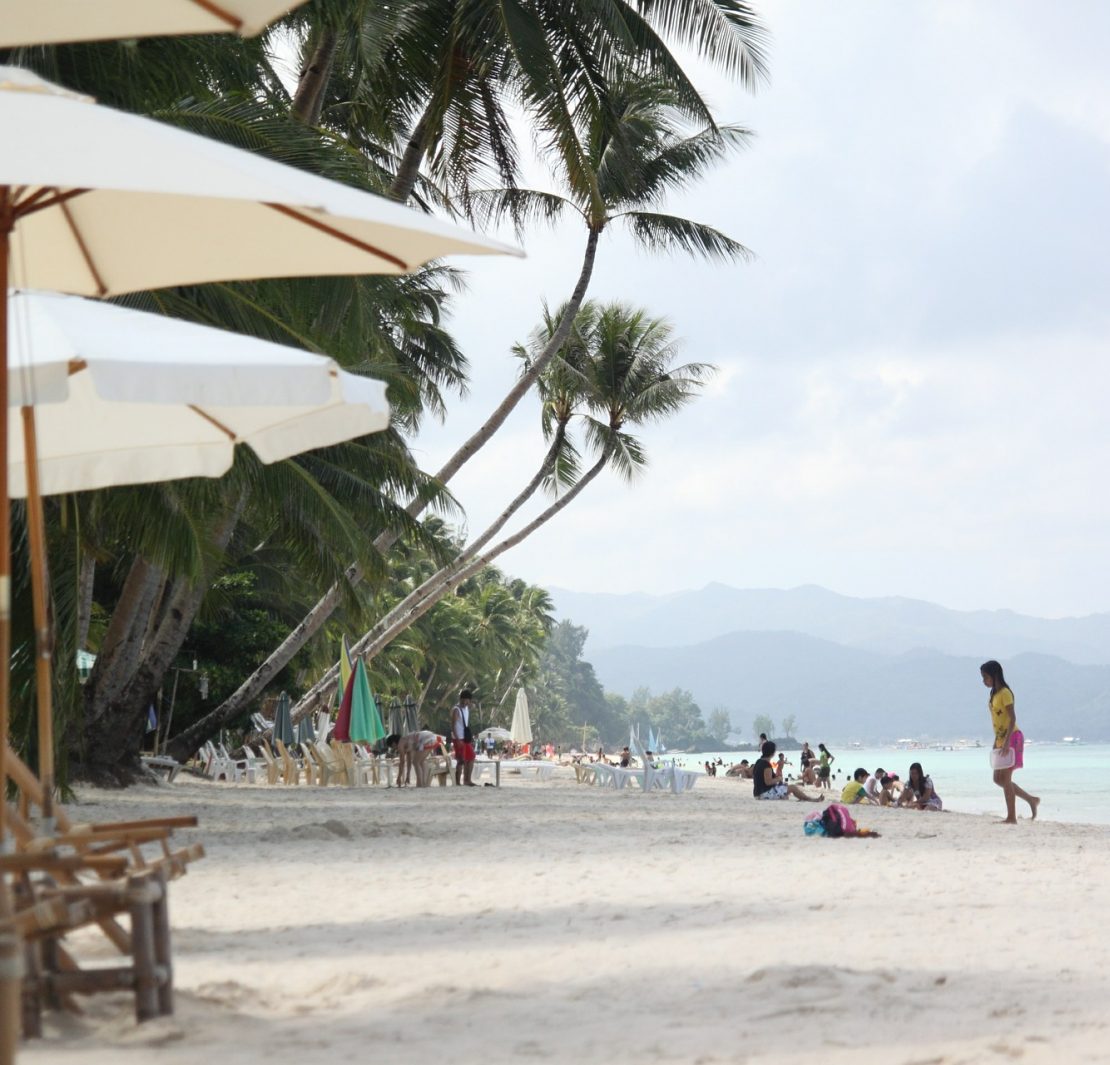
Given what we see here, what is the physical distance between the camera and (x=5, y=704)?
10.6 feet

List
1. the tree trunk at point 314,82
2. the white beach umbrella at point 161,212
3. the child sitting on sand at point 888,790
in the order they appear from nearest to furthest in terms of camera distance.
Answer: the white beach umbrella at point 161,212, the tree trunk at point 314,82, the child sitting on sand at point 888,790

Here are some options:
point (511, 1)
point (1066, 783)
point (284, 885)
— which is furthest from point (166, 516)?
point (1066, 783)

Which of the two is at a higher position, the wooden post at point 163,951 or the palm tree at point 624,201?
the palm tree at point 624,201

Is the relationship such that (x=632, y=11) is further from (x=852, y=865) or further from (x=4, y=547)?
(x=4, y=547)

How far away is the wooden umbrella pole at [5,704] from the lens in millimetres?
2514

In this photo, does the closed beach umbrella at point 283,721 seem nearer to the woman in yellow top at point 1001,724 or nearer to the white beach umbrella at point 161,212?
the woman in yellow top at point 1001,724

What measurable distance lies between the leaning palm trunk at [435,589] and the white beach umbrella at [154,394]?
15.1 meters

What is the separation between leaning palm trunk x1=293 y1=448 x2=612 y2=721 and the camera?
22.5 meters

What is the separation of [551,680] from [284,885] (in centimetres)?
10976

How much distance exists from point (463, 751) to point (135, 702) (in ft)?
16.9

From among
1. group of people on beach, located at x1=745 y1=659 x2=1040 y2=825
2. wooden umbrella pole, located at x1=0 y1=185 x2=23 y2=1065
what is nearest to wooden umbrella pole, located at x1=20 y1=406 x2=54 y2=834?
wooden umbrella pole, located at x1=0 y1=185 x2=23 y2=1065

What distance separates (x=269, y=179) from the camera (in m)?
3.01

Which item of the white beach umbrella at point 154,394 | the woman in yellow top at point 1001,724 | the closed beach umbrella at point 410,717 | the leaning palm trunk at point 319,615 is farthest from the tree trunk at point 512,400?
the white beach umbrella at point 154,394

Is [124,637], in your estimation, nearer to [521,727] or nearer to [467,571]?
[467,571]
